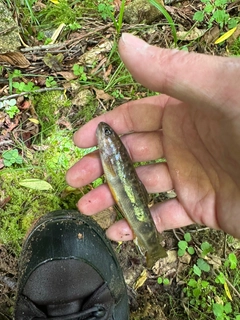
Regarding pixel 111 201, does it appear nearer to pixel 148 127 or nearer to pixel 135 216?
pixel 135 216

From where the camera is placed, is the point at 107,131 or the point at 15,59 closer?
the point at 107,131

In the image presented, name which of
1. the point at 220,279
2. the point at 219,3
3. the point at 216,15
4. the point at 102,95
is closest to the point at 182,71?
the point at 102,95

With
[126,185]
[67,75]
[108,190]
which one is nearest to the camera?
[126,185]

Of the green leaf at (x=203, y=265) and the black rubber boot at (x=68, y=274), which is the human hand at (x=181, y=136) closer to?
the black rubber boot at (x=68, y=274)

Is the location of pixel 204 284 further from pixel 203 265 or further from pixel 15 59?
pixel 15 59

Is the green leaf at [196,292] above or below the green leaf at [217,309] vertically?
above

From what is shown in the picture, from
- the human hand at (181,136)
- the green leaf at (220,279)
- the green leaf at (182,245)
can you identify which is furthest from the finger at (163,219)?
the green leaf at (220,279)
